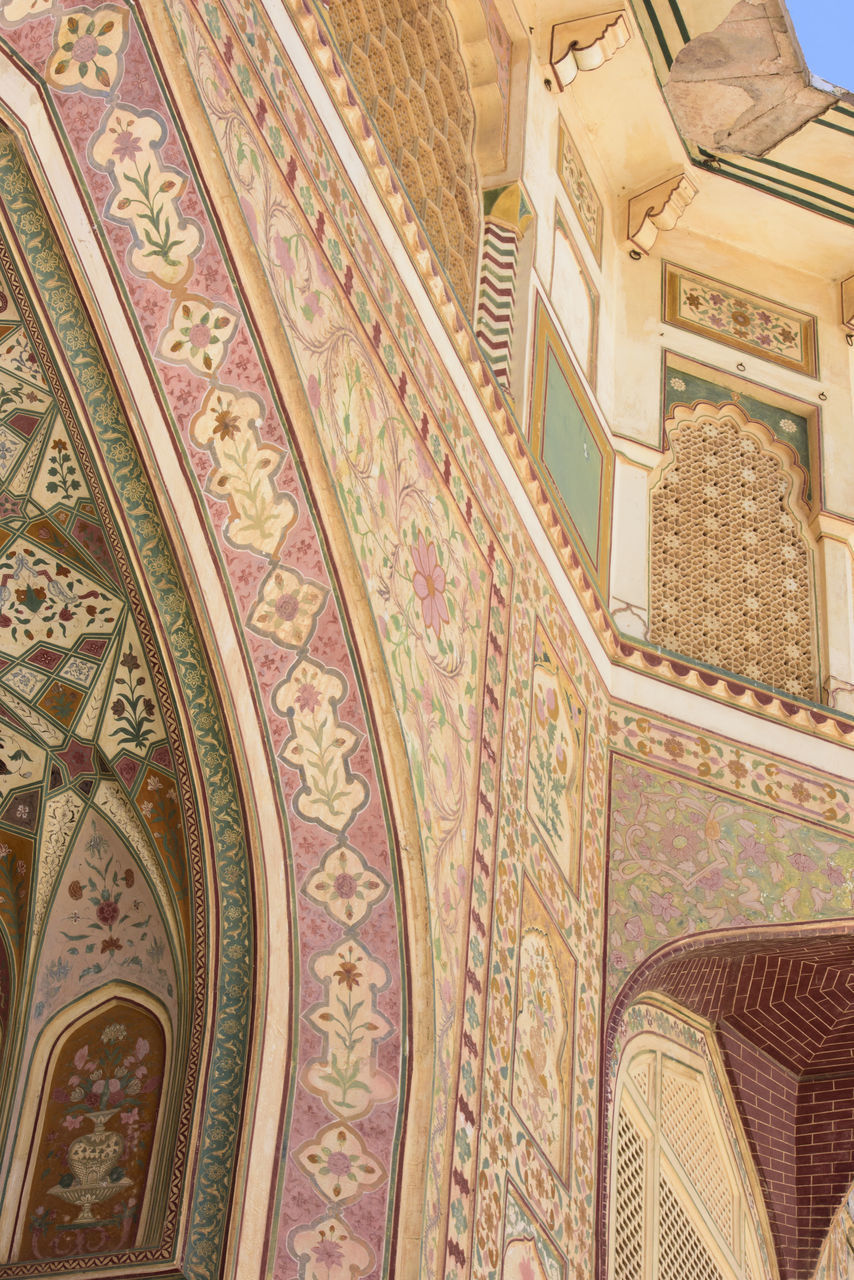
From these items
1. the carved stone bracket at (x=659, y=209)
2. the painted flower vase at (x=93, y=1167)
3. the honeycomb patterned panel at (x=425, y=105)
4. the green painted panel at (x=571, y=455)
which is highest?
the carved stone bracket at (x=659, y=209)

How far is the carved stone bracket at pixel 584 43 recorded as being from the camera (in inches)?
234

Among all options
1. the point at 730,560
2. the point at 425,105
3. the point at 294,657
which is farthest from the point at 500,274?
the point at 294,657

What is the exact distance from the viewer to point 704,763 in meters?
5.25

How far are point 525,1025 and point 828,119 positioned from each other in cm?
403

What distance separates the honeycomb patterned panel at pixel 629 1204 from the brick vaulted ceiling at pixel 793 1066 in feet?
1.51

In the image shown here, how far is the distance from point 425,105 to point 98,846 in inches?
103

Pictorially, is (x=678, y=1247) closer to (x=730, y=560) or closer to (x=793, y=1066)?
(x=793, y=1066)

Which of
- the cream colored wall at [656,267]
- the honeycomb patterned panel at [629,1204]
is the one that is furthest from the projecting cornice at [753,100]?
the honeycomb patterned panel at [629,1204]

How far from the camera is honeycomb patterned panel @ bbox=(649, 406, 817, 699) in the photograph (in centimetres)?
586

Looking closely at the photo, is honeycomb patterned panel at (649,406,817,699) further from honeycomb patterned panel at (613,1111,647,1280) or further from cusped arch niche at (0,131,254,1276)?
cusped arch niche at (0,131,254,1276)

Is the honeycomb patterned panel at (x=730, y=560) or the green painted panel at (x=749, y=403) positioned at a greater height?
the green painted panel at (x=749, y=403)

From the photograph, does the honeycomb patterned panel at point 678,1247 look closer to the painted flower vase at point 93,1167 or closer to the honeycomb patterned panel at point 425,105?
the painted flower vase at point 93,1167

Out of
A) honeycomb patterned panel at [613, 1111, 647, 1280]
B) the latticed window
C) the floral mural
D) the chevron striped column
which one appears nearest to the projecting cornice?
the chevron striped column

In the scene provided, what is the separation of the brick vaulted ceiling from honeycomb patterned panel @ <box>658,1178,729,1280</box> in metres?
0.38
